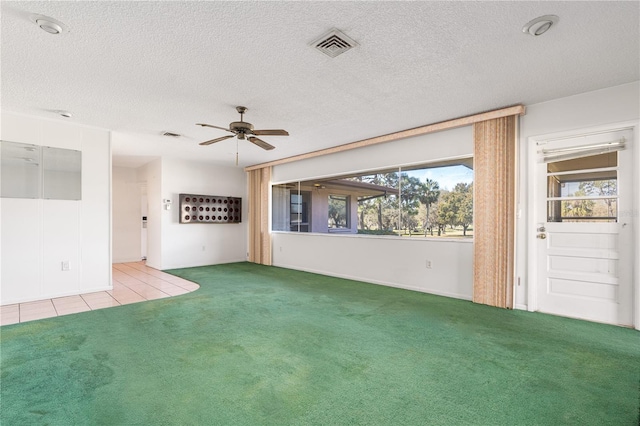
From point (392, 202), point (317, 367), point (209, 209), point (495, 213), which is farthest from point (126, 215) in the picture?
point (495, 213)

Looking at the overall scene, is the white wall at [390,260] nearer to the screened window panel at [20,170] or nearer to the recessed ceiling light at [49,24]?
the screened window panel at [20,170]

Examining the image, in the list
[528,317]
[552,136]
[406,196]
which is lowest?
[528,317]

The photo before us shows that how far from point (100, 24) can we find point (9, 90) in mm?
2136

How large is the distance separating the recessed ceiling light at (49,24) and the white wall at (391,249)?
173 inches

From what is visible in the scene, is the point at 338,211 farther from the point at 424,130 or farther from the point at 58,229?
the point at 58,229

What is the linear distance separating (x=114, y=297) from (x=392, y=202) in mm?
4610

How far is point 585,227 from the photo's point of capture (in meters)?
3.55

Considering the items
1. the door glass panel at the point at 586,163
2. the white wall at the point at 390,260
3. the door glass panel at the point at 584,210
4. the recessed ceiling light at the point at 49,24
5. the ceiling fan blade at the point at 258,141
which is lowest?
the white wall at the point at 390,260

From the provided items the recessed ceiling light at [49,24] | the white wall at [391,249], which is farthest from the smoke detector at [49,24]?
the white wall at [391,249]

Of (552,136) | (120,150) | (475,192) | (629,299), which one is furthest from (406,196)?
(120,150)

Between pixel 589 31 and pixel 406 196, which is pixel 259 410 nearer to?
pixel 589 31

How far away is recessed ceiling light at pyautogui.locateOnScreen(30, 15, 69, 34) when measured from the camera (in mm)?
2172

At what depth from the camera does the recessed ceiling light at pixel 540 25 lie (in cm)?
220

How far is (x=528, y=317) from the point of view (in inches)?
139
